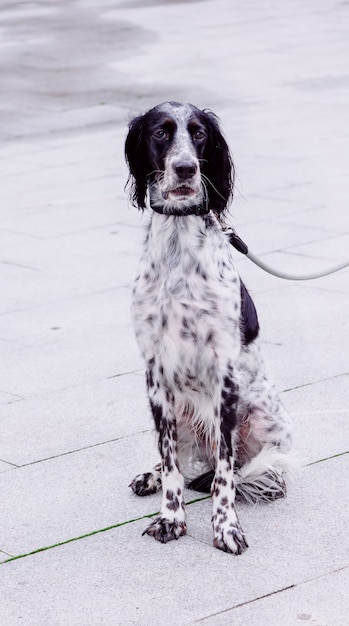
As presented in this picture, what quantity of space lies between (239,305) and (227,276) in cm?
13

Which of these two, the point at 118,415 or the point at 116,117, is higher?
the point at 118,415

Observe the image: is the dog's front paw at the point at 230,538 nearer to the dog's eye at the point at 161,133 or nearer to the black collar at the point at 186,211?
the black collar at the point at 186,211

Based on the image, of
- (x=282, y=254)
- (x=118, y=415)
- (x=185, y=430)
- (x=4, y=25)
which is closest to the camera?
(x=185, y=430)

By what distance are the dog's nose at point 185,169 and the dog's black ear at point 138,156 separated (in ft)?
0.93

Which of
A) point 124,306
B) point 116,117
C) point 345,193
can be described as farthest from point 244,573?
point 116,117

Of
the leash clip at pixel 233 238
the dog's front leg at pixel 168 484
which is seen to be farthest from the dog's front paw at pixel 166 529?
the leash clip at pixel 233 238

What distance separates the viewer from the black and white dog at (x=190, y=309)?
4.83 meters

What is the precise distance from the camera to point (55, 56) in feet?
73.2

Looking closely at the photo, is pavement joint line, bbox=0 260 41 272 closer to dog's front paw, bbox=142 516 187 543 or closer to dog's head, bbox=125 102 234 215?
dog's head, bbox=125 102 234 215

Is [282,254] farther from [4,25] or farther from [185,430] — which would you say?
[4,25]

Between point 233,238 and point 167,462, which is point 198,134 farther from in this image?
point 167,462

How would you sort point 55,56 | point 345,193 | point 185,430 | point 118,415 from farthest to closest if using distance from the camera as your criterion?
point 55,56 < point 345,193 < point 118,415 < point 185,430

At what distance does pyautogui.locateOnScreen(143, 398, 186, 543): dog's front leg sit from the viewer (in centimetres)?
491

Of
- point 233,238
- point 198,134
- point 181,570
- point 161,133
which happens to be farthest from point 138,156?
point 181,570
